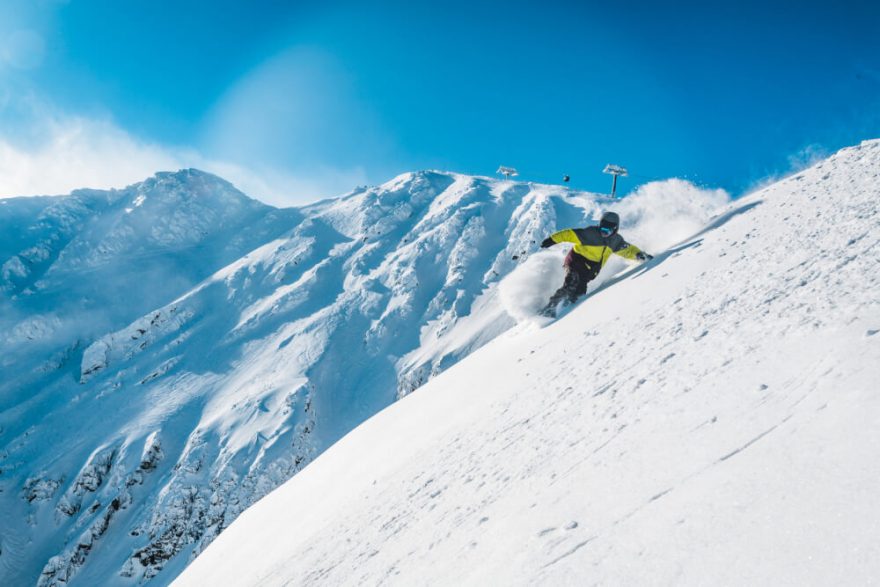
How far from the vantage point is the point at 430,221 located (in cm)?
5722

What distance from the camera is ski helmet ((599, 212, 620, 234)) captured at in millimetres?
10766

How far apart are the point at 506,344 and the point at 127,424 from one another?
41267mm

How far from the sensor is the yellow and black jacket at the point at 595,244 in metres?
11.0

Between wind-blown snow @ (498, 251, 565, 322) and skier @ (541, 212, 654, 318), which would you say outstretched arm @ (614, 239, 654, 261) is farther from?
wind-blown snow @ (498, 251, 565, 322)

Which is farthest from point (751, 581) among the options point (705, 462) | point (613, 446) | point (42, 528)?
point (42, 528)

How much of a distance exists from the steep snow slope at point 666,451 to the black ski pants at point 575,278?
277cm

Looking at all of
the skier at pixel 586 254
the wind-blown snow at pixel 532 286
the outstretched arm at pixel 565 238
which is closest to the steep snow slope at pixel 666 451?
the skier at pixel 586 254

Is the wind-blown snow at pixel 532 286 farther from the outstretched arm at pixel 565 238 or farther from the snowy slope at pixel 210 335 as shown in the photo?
the outstretched arm at pixel 565 238

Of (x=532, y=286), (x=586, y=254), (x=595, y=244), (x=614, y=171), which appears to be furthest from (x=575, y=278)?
(x=614, y=171)

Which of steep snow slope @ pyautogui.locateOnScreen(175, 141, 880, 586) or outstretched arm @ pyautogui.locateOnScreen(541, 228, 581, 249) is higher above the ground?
outstretched arm @ pyautogui.locateOnScreen(541, 228, 581, 249)

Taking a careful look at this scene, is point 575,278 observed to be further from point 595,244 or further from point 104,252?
point 104,252

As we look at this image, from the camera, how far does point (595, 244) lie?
36.4 ft

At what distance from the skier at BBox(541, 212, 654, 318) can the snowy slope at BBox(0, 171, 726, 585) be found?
85cm

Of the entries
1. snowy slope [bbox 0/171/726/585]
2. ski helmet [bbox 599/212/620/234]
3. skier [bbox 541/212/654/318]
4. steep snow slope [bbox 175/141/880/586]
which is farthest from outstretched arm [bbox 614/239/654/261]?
steep snow slope [bbox 175/141/880/586]
